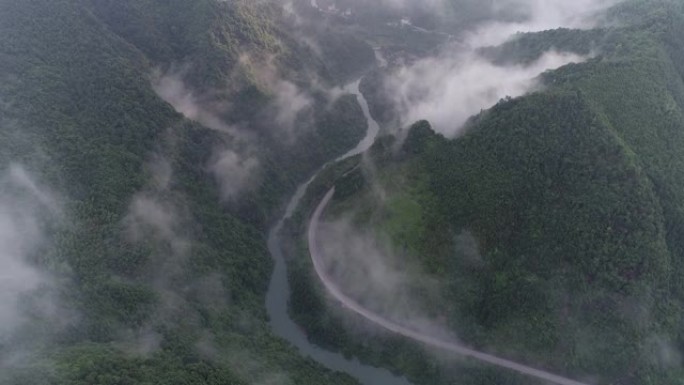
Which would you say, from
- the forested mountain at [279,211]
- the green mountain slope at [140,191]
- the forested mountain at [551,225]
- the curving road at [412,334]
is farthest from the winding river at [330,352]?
the green mountain slope at [140,191]

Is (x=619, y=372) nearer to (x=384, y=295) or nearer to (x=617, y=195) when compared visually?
(x=617, y=195)

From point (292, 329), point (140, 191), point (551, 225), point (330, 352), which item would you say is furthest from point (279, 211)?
point (551, 225)

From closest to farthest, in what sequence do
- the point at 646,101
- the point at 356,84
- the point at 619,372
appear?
the point at 619,372 < the point at 646,101 < the point at 356,84

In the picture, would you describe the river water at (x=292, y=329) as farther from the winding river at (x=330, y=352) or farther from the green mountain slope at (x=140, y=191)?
the green mountain slope at (x=140, y=191)

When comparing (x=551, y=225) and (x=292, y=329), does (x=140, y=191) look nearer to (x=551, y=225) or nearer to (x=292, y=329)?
(x=292, y=329)

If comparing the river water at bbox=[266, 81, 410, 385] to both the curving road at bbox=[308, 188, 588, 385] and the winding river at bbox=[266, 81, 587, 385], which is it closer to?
the winding river at bbox=[266, 81, 587, 385]

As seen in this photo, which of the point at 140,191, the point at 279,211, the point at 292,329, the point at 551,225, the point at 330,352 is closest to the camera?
the point at 551,225

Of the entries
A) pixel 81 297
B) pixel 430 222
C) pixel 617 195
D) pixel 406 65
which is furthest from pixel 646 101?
pixel 81 297

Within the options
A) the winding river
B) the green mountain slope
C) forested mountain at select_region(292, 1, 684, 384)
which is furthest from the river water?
the green mountain slope
